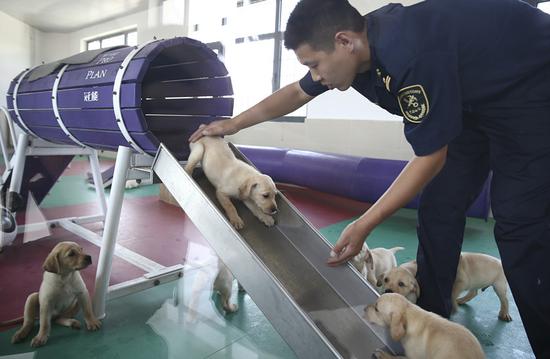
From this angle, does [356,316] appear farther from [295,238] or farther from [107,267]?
[107,267]

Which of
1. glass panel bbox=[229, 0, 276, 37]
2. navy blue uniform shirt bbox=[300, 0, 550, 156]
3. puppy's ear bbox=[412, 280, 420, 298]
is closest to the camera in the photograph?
navy blue uniform shirt bbox=[300, 0, 550, 156]

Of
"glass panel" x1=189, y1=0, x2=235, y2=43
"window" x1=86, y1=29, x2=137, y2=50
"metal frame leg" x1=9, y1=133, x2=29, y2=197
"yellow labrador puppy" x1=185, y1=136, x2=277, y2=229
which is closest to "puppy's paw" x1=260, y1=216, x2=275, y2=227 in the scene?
"yellow labrador puppy" x1=185, y1=136, x2=277, y2=229

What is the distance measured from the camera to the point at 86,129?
75.6 inches

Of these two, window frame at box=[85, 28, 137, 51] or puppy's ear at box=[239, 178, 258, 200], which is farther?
window frame at box=[85, 28, 137, 51]

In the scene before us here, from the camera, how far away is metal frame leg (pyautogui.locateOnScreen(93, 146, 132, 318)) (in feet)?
5.91

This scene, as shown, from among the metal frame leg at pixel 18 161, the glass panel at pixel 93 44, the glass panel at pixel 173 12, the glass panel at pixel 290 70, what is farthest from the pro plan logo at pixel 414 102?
the glass panel at pixel 173 12

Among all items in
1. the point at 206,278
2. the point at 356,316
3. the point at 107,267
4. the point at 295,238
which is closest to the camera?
the point at 356,316

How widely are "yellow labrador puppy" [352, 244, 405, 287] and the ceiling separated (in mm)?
3135

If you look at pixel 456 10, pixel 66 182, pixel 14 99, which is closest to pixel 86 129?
pixel 14 99

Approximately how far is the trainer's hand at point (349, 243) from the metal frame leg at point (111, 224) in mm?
1107

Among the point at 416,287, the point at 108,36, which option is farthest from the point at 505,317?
the point at 108,36

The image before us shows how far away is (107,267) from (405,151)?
12.4 feet

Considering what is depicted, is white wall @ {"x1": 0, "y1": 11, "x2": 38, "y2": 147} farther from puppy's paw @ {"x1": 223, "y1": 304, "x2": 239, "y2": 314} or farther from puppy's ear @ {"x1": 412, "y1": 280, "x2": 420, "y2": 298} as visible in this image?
puppy's ear @ {"x1": 412, "y1": 280, "x2": 420, "y2": 298}

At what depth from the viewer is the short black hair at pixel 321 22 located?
1049mm
